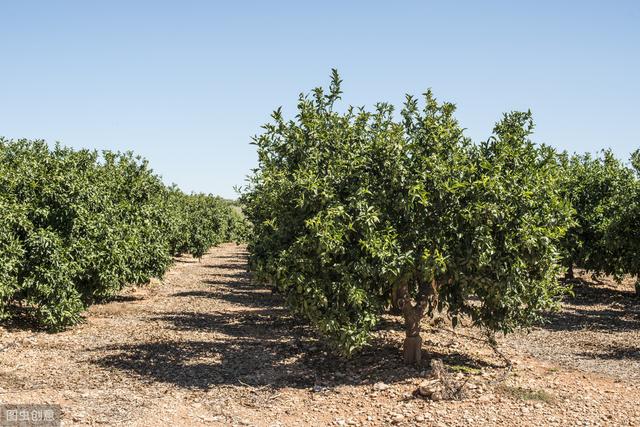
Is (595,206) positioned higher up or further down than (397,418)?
higher up

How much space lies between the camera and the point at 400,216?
43.5 feet

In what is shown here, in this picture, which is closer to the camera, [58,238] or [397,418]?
[397,418]

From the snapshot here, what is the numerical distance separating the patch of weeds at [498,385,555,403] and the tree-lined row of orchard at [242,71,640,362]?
5.20 feet

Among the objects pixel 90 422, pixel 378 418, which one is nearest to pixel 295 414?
pixel 378 418

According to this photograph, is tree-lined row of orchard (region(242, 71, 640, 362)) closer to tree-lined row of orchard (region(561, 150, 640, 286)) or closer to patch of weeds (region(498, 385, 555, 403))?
patch of weeds (region(498, 385, 555, 403))

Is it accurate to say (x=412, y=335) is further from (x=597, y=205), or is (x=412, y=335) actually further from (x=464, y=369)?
(x=597, y=205)

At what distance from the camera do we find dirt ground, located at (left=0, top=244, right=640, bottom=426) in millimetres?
11406

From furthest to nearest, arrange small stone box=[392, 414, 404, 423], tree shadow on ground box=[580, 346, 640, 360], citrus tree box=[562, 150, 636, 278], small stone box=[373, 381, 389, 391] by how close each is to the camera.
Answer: citrus tree box=[562, 150, 636, 278]
tree shadow on ground box=[580, 346, 640, 360]
small stone box=[373, 381, 389, 391]
small stone box=[392, 414, 404, 423]

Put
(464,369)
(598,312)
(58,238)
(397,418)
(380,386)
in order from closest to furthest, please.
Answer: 1. (397,418)
2. (380,386)
3. (464,369)
4. (58,238)
5. (598,312)

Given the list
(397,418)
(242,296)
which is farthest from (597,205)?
(397,418)

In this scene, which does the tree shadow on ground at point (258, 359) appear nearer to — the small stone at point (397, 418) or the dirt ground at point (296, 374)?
the dirt ground at point (296, 374)

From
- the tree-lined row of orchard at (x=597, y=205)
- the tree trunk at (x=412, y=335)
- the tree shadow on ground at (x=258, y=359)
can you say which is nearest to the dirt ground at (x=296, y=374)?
the tree shadow on ground at (x=258, y=359)

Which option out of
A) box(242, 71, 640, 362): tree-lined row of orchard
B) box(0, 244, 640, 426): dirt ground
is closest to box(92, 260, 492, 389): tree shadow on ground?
box(0, 244, 640, 426): dirt ground

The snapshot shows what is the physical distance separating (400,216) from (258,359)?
6319mm
